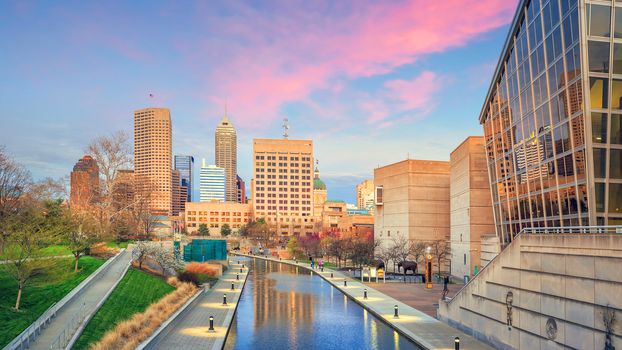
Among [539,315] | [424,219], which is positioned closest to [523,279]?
[539,315]

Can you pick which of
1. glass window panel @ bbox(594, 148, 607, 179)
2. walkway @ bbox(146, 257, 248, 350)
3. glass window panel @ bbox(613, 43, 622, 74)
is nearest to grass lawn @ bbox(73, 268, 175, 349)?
walkway @ bbox(146, 257, 248, 350)

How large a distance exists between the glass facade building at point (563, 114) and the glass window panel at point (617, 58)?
5 cm

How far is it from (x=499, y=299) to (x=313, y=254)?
280ft

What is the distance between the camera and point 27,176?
6366 cm

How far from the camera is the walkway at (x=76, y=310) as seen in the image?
2231 cm

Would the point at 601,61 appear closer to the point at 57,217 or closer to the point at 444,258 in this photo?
the point at 57,217

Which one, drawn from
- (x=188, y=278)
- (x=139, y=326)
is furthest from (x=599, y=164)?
(x=188, y=278)

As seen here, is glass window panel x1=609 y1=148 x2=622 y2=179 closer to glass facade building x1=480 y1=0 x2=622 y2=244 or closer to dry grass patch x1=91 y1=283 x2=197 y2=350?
glass facade building x1=480 y1=0 x2=622 y2=244

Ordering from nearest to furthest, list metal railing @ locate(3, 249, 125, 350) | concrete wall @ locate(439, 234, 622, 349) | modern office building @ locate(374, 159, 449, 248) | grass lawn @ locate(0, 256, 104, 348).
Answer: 1. concrete wall @ locate(439, 234, 622, 349)
2. metal railing @ locate(3, 249, 125, 350)
3. grass lawn @ locate(0, 256, 104, 348)
4. modern office building @ locate(374, 159, 449, 248)

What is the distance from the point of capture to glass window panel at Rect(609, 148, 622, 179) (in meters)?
25.4

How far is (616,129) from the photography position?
2550 cm

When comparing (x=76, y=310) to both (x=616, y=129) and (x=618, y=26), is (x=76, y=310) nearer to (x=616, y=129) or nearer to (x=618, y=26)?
(x=616, y=129)

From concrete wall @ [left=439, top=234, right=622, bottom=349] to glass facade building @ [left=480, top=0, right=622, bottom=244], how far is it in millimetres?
6341

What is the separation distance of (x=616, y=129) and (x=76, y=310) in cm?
3069
